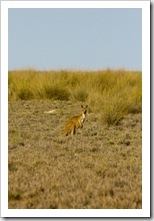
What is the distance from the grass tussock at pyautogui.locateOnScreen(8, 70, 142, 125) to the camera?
39.9 ft

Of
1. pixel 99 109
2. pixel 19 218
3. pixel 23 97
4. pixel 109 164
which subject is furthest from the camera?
pixel 23 97

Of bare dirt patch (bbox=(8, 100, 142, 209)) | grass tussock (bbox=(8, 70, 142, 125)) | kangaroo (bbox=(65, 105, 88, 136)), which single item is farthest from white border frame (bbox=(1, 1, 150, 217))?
grass tussock (bbox=(8, 70, 142, 125))

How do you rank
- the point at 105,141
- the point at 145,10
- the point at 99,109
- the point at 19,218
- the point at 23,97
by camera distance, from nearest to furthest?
the point at 19,218 < the point at 145,10 < the point at 105,141 < the point at 99,109 < the point at 23,97

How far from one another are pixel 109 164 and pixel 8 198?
1.78 meters

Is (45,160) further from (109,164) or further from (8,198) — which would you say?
(8,198)

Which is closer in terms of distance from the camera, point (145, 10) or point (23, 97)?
point (145, 10)

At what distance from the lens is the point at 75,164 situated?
24.3 feet

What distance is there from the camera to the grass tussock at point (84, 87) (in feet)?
39.9

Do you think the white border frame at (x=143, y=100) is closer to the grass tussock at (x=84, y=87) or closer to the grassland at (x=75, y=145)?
the grassland at (x=75, y=145)

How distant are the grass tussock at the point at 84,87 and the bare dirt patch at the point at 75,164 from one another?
719 mm

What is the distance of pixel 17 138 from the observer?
9250 millimetres

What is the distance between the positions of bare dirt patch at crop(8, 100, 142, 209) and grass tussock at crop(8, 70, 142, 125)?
0.72 metres

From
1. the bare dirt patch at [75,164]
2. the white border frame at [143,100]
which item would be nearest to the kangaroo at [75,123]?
the bare dirt patch at [75,164]

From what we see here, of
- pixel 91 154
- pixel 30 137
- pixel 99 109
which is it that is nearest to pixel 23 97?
pixel 99 109
